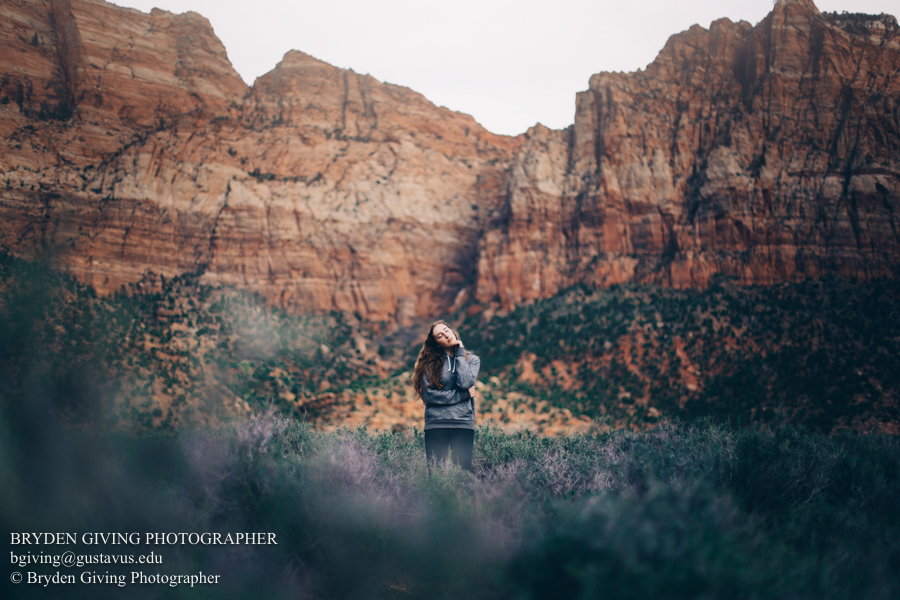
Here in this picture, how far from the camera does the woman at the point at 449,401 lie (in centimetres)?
513

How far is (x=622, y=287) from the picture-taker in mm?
24109

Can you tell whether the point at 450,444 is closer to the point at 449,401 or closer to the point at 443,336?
the point at 449,401

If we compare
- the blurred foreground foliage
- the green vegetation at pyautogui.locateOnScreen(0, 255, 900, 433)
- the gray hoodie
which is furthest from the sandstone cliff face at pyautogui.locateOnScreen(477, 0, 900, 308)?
the gray hoodie

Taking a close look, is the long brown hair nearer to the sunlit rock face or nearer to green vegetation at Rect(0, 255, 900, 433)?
green vegetation at Rect(0, 255, 900, 433)

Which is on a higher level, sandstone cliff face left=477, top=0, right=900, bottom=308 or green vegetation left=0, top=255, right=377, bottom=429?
sandstone cliff face left=477, top=0, right=900, bottom=308

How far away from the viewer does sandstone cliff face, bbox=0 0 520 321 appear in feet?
67.6

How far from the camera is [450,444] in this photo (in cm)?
520

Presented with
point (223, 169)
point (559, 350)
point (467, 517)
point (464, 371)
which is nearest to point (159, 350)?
point (223, 169)

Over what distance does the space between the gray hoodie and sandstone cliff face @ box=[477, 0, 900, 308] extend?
2063 centimetres

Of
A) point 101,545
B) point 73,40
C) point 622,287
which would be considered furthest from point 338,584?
point 73,40

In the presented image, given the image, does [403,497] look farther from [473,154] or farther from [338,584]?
[473,154]

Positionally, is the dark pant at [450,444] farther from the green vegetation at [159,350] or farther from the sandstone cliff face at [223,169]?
the sandstone cliff face at [223,169]

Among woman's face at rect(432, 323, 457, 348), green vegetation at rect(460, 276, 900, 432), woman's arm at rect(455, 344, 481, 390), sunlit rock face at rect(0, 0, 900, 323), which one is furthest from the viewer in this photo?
sunlit rock face at rect(0, 0, 900, 323)

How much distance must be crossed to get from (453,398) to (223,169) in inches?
948
